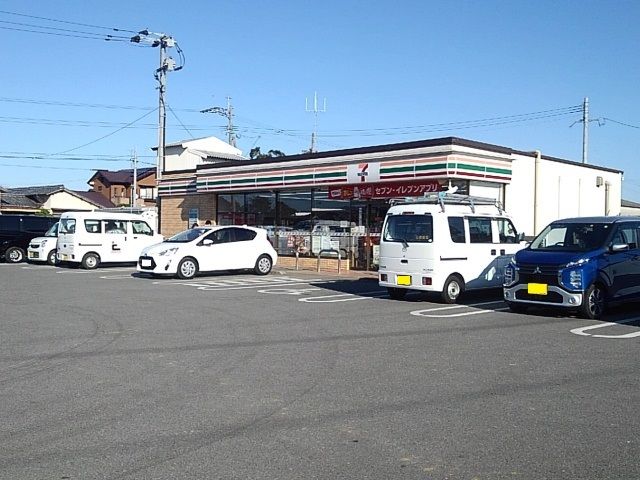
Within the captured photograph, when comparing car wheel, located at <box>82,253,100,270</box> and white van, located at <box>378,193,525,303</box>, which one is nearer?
white van, located at <box>378,193,525,303</box>

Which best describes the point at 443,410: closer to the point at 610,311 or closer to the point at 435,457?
the point at 435,457

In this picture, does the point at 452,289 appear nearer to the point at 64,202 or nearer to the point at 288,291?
the point at 288,291

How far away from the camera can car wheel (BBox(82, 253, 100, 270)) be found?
2438cm

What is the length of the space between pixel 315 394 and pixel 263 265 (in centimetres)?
1529

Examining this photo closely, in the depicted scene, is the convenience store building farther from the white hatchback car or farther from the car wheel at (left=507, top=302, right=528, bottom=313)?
the car wheel at (left=507, top=302, right=528, bottom=313)

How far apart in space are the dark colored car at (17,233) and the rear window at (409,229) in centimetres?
1867

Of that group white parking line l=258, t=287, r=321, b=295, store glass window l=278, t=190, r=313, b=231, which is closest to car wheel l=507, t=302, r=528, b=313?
white parking line l=258, t=287, r=321, b=295

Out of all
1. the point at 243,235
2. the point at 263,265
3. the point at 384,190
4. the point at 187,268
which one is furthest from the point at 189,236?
the point at 384,190

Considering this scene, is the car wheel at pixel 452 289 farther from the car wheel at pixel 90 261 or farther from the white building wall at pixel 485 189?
the car wheel at pixel 90 261

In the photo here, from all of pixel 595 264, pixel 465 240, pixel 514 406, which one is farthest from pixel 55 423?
pixel 465 240

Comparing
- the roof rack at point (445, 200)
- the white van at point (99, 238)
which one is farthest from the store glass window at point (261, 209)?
the roof rack at point (445, 200)

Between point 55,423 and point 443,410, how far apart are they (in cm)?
336

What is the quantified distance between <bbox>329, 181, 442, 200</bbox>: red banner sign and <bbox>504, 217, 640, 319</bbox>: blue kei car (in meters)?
7.53

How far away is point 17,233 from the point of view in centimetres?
2842
